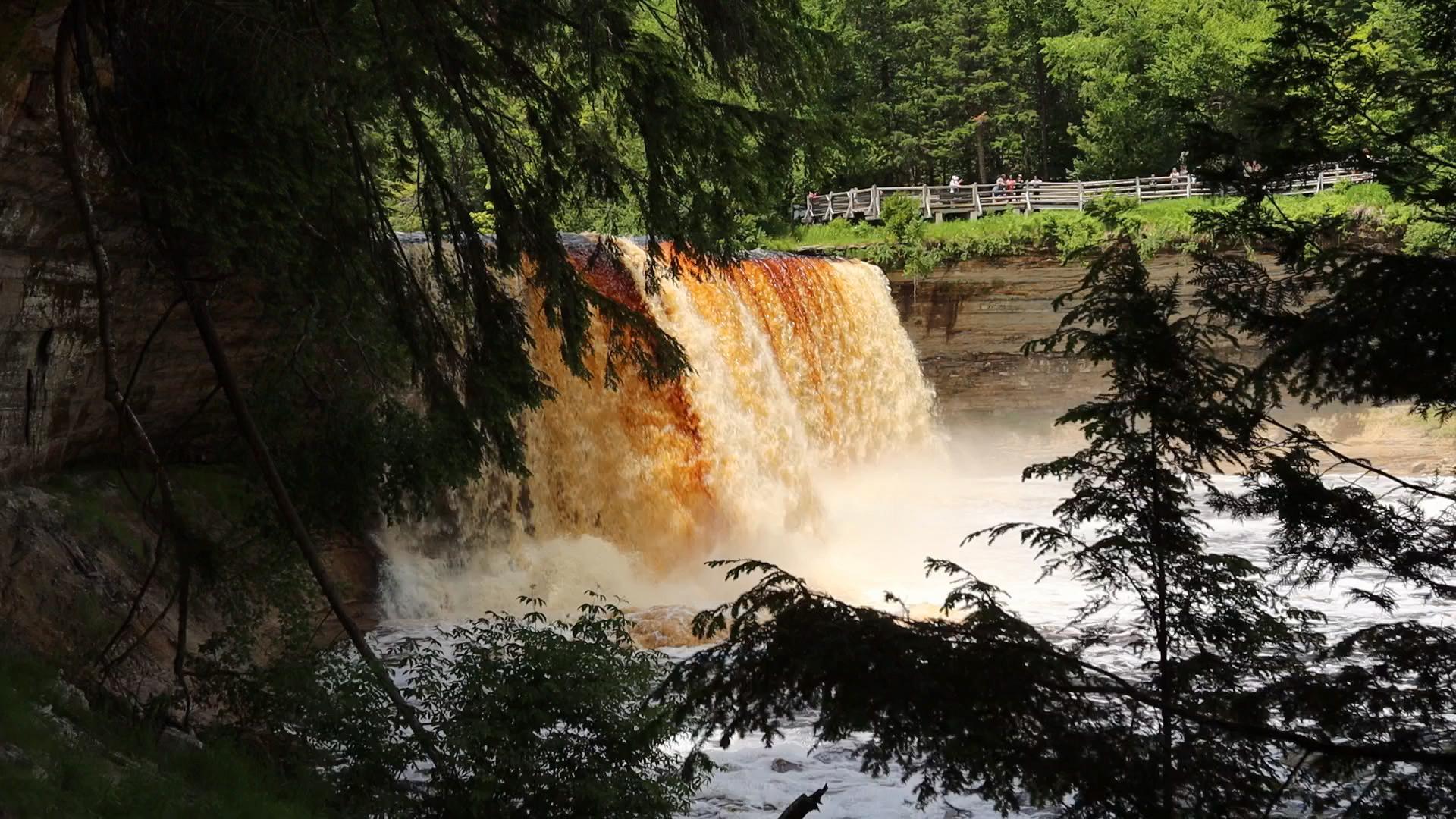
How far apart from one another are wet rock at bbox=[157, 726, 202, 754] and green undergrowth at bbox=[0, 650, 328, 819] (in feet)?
0.12

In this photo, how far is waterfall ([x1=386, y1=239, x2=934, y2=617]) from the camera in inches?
488

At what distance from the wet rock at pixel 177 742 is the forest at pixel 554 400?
0.11 meters

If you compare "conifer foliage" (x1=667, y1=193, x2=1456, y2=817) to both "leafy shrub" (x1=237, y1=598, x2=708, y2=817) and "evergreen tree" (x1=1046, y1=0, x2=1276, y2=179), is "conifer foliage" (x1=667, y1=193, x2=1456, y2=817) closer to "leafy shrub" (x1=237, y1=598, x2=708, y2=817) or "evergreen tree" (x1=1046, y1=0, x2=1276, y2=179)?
"leafy shrub" (x1=237, y1=598, x2=708, y2=817)

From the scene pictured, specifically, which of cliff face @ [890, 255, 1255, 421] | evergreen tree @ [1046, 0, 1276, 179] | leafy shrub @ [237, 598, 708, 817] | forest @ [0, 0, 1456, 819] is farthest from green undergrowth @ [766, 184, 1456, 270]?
leafy shrub @ [237, 598, 708, 817]

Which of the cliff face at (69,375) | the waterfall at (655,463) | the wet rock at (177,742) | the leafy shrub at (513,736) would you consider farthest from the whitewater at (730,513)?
the wet rock at (177,742)

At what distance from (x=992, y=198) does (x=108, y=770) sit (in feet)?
92.0

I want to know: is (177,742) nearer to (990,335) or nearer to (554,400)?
(554,400)

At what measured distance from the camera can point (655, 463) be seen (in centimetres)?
1416

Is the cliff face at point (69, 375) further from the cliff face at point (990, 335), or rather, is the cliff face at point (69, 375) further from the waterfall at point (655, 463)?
the cliff face at point (990, 335)

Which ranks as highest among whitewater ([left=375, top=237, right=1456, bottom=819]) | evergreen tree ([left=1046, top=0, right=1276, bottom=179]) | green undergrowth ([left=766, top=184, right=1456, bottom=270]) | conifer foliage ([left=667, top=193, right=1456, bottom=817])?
evergreen tree ([left=1046, top=0, right=1276, bottom=179])

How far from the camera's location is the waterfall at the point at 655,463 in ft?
40.7

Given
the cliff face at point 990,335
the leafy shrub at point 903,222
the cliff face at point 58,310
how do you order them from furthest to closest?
the leafy shrub at point 903,222
the cliff face at point 990,335
the cliff face at point 58,310

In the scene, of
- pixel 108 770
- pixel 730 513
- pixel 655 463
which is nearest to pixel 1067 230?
pixel 730 513

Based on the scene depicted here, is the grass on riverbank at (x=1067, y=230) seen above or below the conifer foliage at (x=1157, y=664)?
above
